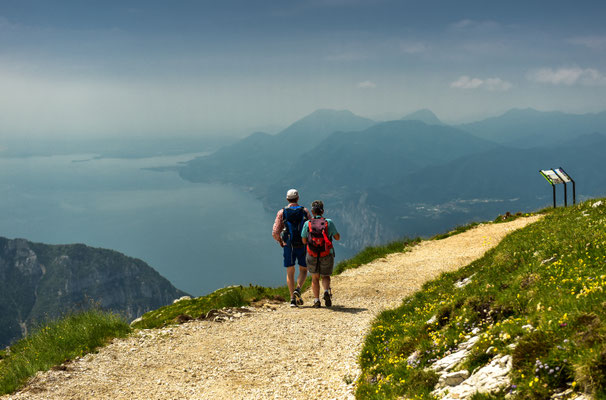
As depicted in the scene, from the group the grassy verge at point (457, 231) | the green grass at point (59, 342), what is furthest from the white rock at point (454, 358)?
the grassy verge at point (457, 231)

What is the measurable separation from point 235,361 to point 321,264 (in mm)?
4555

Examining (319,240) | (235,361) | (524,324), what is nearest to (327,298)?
(319,240)

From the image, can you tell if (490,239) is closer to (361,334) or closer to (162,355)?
(361,334)

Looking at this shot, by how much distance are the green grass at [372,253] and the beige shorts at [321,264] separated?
Result: 764 cm

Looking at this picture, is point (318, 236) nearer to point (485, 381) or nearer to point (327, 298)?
point (327, 298)

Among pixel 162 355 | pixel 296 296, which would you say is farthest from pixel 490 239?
pixel 162 355

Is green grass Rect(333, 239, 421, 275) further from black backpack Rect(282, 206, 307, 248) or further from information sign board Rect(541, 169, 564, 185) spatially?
information sign board Rect(541, 169, 564, 185)

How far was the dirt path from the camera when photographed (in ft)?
28.2

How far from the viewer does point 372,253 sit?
2359 centimetres

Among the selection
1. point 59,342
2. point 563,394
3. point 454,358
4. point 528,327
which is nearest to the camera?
point 563,394

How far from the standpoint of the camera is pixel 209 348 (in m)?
11.2

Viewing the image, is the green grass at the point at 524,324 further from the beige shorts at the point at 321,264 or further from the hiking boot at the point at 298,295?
the hiking boot at the point at 298,295

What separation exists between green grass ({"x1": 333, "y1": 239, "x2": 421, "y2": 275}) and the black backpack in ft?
25.3

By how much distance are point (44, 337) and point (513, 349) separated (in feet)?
39.7
